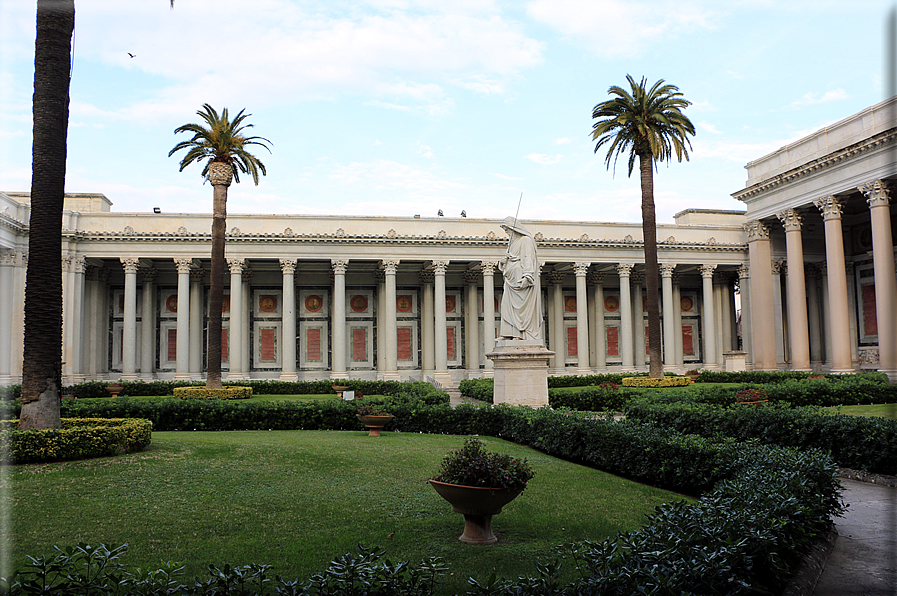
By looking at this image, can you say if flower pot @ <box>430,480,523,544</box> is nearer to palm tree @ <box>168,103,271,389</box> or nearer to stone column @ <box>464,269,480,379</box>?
palm tree @ <box>168,103,271,389</box>

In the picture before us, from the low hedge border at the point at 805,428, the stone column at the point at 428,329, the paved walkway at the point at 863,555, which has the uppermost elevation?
the stone column at the point at 428,329

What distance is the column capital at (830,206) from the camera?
34000 mm

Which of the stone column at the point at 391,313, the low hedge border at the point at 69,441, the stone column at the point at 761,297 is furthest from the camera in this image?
the stone column at the point at 391,313

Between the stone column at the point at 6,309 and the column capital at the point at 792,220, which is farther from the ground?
the column capital at the point at 792,220

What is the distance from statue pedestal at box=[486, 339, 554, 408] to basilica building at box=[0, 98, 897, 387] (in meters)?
22.9

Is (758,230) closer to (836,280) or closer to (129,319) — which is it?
(836,280)

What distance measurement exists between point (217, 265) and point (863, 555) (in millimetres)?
27517

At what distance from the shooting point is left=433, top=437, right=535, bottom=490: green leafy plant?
6.61m

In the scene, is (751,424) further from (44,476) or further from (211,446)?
(44,476)

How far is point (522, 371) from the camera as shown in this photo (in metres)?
17.3

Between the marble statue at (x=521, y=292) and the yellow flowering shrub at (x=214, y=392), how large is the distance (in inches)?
668

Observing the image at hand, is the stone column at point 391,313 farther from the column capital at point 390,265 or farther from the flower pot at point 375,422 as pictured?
the flower pot at point 375,422

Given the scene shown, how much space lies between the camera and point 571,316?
4909 cm

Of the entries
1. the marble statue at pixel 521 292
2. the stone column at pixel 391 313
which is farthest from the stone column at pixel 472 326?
the marble statue at pixel 521 292
